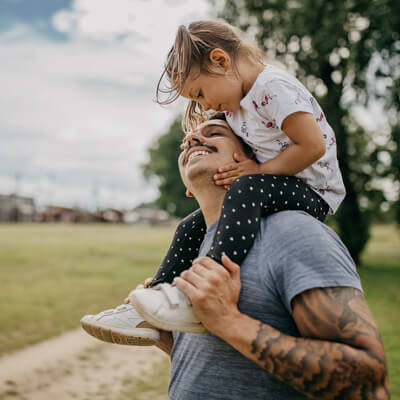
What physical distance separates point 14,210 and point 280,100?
56035 mm

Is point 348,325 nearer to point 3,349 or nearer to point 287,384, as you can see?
point 287,384

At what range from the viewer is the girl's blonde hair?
2.07 meters

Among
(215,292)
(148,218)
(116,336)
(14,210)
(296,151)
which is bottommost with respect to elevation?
(148,218)

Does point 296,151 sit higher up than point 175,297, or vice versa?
point 296,151

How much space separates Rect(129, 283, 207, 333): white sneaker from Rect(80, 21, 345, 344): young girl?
0.24 feet

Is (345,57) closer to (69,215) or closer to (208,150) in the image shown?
(208,150)

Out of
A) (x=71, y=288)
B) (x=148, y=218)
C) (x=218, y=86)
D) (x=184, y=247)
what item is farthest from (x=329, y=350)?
(x=148, y=218)

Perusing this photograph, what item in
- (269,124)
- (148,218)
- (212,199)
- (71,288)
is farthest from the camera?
(148,218)

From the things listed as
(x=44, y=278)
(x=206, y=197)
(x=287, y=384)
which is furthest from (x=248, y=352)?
(x=44, y=278)

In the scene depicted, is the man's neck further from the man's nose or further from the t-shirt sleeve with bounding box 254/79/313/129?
the t-shirt sleeve with bounding box 254/79/313/129

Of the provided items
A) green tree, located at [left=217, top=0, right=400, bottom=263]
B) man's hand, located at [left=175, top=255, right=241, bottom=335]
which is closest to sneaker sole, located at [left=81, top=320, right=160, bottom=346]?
man's hand, located at [left=175, top=255, right=241, bottom=335]

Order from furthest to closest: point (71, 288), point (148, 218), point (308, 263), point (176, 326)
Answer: point (148, 218), point (71, 288), point (176, 326), point (308, 263)

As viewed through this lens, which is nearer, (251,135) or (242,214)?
(242,214)

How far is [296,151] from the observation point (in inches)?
72.2
